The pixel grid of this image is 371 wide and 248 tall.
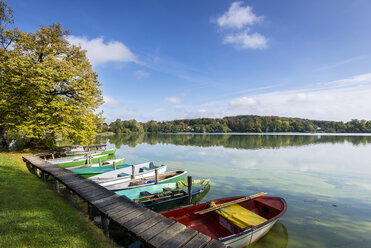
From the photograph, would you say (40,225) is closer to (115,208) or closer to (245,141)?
(115,208)

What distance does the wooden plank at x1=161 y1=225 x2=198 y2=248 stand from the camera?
14.3 feet

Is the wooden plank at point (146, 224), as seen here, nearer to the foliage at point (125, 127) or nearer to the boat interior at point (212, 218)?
the boat interior at point (212, 218)

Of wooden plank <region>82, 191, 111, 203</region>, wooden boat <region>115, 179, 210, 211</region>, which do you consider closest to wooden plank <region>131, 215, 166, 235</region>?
wooden plank <region>82, 191, 111, 203</region>

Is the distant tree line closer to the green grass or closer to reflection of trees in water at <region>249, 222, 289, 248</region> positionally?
the green grass

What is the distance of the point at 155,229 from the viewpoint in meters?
5.04

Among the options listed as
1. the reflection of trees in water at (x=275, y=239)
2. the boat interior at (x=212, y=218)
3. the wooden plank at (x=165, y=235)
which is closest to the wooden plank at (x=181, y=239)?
the wooden plank at (x=165, y=235)

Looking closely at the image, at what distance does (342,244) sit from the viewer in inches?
282

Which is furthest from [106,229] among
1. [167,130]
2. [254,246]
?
[167,130]

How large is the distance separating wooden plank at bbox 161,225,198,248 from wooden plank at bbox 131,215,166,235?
0.93m

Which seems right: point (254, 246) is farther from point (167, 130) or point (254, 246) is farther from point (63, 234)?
point (167, 130)

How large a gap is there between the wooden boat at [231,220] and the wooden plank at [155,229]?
167 centimetres

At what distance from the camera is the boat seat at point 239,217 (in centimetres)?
674

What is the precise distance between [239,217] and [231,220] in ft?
1.36

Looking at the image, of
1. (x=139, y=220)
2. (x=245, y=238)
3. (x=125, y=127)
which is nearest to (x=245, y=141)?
(x=245, y=238)
